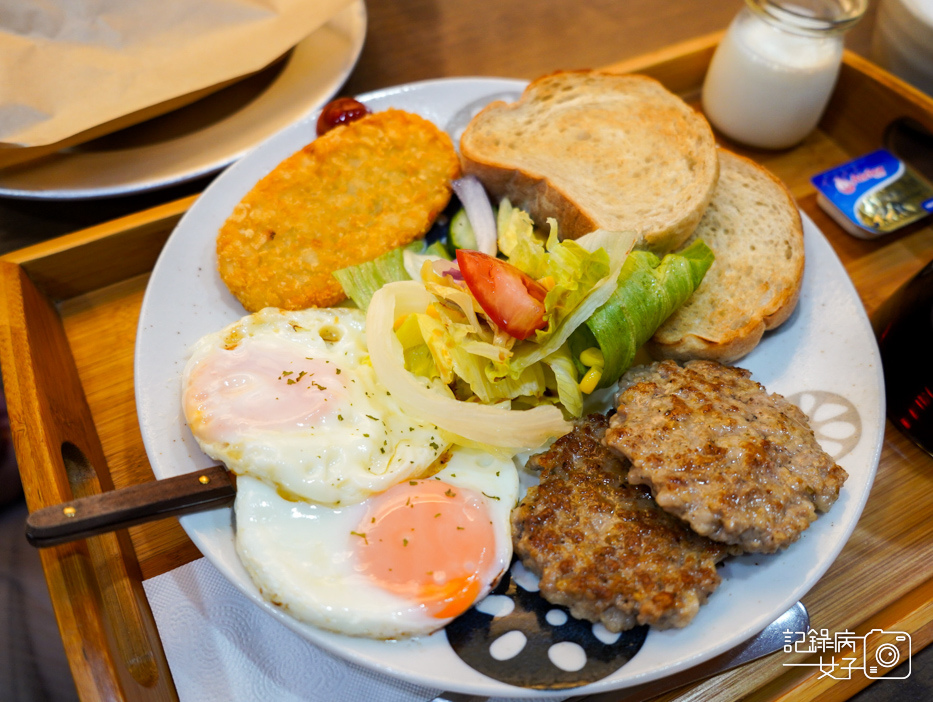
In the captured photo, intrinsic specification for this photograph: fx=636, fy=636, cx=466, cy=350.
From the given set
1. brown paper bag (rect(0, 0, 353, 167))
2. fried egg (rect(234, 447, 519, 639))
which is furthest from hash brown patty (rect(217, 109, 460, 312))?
fried egg (rect(234, 447, 519, 639))

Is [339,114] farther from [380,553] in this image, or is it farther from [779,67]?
[779,67]

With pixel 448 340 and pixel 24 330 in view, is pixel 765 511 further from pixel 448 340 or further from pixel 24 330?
pixel 24 330

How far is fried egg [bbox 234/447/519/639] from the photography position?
1.72 meters

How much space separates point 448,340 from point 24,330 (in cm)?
155

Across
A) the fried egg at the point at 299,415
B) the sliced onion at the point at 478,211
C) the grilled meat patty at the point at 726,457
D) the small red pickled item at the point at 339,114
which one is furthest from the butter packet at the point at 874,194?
the fried egg at the point at 299,415

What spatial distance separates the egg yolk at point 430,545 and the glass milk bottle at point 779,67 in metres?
2.53

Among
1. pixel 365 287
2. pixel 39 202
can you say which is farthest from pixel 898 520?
pixel 39 202

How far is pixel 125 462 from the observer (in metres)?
2.34

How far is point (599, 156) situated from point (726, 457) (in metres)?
1.53

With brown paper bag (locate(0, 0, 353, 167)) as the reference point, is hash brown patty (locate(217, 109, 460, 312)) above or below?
below

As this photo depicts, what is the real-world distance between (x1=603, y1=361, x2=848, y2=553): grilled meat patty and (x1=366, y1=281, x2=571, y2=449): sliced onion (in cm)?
25

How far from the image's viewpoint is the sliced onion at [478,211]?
2617 millimetres

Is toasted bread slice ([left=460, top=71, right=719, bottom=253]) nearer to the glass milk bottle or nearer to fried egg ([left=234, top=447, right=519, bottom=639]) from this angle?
the glass milk bottle

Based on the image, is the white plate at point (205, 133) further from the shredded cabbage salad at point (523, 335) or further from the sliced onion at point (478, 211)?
the shredded cabbage salad at point (523, 335)
